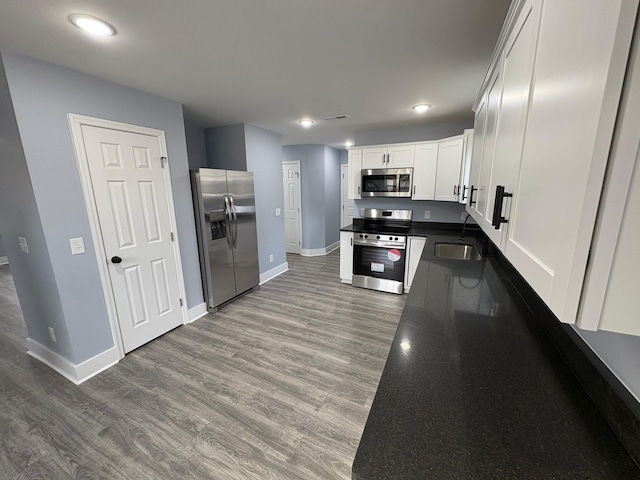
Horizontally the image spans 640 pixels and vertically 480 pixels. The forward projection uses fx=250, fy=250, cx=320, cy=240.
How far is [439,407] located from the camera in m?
0.77

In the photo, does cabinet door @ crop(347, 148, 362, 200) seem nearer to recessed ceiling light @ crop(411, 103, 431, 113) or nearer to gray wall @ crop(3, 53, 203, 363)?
recessed ceiling light @ crop(411, 103, 431, 113)

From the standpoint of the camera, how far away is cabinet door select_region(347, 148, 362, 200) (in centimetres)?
384

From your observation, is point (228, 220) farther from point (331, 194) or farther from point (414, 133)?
point (331, 194)

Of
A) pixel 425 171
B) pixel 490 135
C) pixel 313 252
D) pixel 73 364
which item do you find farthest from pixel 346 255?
pixel 73 364

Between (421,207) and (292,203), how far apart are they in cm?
296

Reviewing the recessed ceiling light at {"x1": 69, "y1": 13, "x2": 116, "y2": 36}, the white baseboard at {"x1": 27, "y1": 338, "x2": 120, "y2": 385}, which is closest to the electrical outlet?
the white baseboard at {"x1": 27, "y1": 338, "x2": 120, "y2": 385}

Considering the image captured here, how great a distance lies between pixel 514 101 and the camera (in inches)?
37.4

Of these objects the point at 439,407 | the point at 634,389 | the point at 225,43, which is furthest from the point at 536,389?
the point at 225,43

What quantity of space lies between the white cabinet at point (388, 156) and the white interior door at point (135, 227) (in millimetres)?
2679

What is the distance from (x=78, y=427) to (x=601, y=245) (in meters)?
2.74

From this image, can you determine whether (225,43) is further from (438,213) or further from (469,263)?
(438,213)

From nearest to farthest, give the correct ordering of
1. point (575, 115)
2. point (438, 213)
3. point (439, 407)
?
point (575, 115), point (439, 407), point (438, 213)


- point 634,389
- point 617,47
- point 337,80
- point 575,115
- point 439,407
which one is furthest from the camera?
point 337,80

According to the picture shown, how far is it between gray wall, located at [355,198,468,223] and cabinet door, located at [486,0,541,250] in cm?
273
